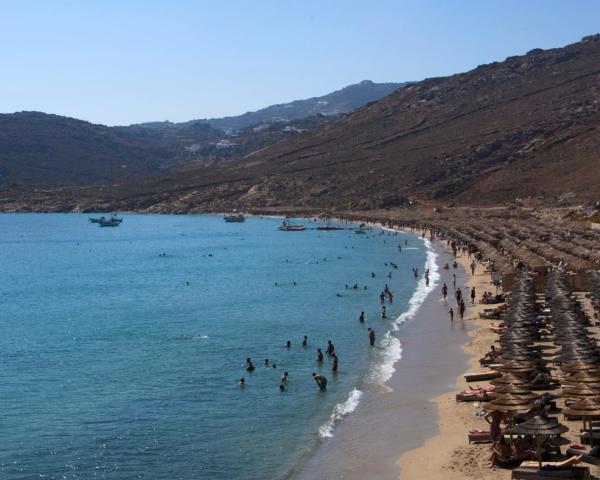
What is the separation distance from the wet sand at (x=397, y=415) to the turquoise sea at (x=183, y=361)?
65cm

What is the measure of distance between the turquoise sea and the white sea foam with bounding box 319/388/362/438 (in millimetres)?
75

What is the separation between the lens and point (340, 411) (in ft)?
90.5

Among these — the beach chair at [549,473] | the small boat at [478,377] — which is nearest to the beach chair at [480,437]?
the beach chair at [549,473]

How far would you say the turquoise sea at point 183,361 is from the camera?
78.7 ft

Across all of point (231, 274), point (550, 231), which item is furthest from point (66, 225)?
point (550, 231)

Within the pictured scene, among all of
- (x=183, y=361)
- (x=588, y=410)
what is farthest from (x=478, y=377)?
(x=183, y=361)

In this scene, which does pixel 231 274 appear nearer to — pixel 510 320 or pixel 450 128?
pixel 510 320

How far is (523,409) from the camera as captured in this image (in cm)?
2150

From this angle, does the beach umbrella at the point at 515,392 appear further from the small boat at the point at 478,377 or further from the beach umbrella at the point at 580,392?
the small boat at the point at 478,377

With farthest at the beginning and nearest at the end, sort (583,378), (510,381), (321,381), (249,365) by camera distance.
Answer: (249,365) < (321,381) < (510,381) < (583,378)

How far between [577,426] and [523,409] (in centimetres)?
230

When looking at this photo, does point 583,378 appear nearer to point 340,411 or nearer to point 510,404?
point 510,404

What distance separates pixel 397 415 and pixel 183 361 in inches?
489

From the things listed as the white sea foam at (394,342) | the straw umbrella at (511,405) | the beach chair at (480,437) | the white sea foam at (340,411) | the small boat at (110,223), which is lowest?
the white sea foam at (340,411)
